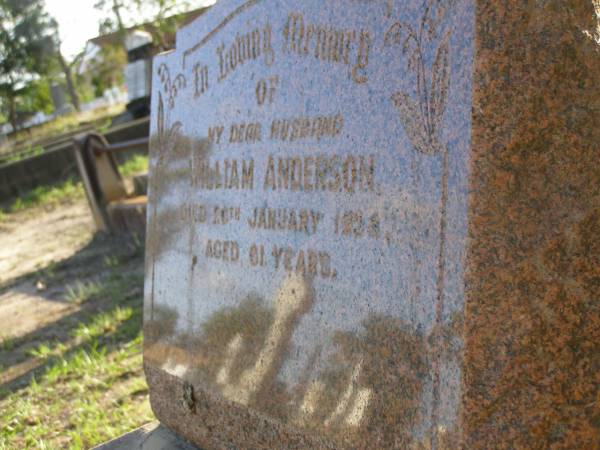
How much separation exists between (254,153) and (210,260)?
450 mm

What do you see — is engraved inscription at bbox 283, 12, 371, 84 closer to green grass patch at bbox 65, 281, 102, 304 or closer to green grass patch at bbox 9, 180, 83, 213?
green grass patch at bbox 65, 281, 102, 304

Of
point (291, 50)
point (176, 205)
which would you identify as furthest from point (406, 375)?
point (176, 205)

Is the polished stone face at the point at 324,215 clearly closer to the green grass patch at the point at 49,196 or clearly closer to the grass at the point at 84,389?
the grass at the point at 84,389

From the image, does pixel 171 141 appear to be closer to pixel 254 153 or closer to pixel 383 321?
pixel 254 153

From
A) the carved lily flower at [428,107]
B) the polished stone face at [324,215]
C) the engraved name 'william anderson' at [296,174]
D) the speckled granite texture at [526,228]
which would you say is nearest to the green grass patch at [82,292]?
the polished stone face at [324,215]

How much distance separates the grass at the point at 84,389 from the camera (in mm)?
3475

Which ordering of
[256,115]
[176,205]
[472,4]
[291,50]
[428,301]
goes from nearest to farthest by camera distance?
[472,4], [428,301], [291,50], [256,115], [176,205]

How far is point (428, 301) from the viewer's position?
1.78 meters

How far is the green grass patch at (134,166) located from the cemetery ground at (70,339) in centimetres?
192

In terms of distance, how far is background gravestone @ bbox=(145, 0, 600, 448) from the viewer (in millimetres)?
1662

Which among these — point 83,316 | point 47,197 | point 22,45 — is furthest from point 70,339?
point 22,45

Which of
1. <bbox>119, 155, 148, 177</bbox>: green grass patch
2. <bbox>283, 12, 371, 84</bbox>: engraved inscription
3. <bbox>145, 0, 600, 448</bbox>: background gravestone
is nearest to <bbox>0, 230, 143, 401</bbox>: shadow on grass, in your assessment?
<bbox>145, 0, 600, 448</bbox>: background gravestone

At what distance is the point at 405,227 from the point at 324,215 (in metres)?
0.33

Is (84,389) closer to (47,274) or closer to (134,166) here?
(47,274)
